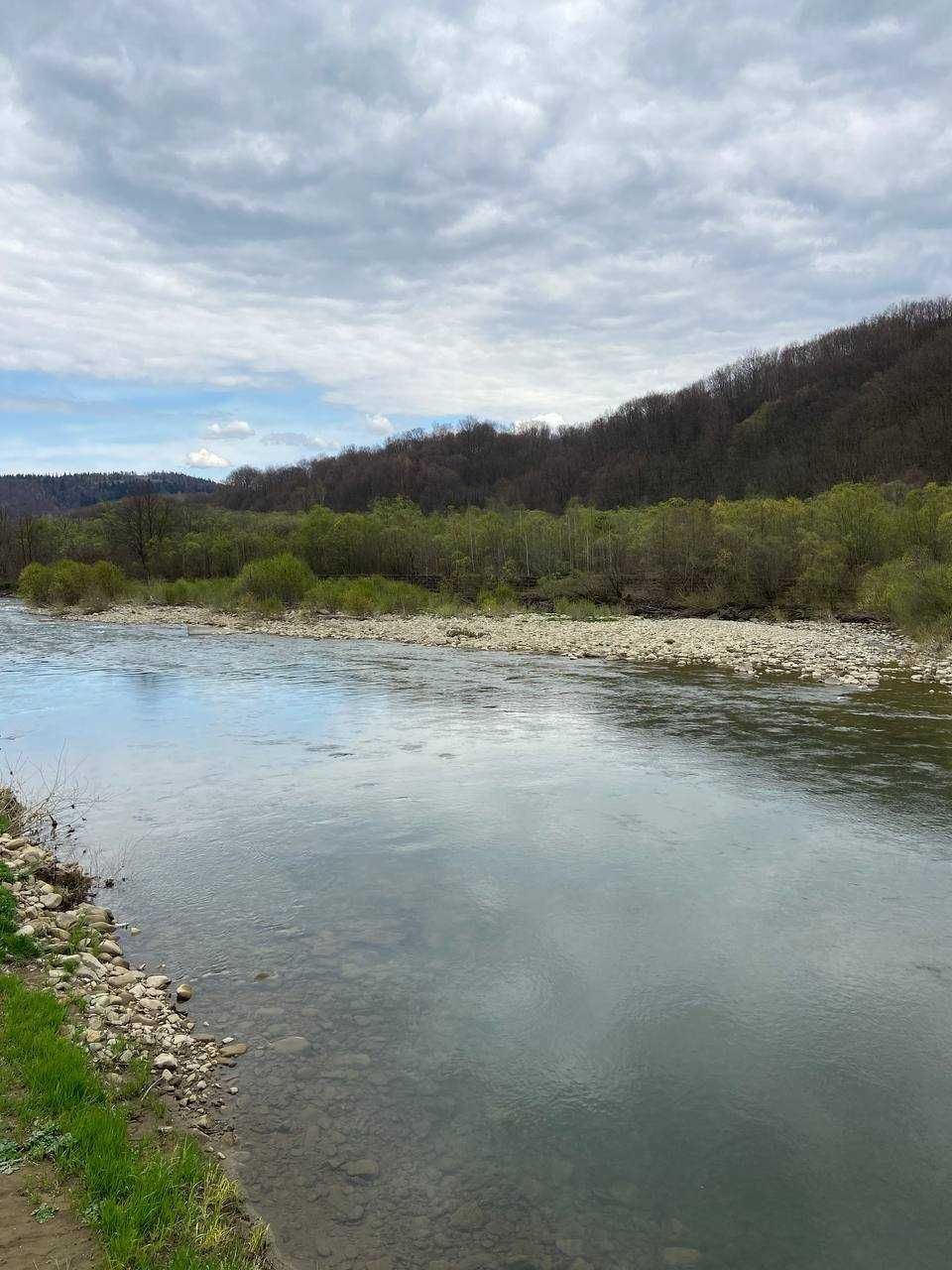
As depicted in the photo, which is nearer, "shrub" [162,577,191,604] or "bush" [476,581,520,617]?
"bush" [476,581,520,617]

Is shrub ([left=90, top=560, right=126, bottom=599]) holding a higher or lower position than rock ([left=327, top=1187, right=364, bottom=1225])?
higher

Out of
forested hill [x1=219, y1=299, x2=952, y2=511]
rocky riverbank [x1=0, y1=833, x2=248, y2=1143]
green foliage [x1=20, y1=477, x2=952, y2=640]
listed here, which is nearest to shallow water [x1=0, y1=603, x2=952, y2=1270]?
rocky riverbank [x1=0, y1=833, x2=248, y2=1143]

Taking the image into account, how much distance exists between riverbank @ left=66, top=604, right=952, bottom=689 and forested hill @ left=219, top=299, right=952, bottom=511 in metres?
52.3

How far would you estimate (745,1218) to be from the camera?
151 inches

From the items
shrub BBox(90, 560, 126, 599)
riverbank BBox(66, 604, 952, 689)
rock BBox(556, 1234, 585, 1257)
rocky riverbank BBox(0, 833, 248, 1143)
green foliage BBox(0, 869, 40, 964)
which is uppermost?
shrub BBox(90, 560, 126, 599)

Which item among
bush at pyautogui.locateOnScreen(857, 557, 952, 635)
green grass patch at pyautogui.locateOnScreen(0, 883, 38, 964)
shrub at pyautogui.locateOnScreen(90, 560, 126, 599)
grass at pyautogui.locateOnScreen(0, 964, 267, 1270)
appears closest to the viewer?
grass at pyautogui.locateOnScreen(0, 964, 267, 1270)

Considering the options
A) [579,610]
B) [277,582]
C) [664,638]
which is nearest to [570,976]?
[664,638]

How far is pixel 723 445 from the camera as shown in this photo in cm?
10356

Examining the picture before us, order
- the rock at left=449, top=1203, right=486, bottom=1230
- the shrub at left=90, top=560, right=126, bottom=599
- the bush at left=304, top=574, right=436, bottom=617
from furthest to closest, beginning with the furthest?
the shrub at left=90, top=560, right=126, bottom=599
the bush at left=304, top=574, right=436, bottom=617
the rock at left=449, top=1203, right=486, bottom=1230

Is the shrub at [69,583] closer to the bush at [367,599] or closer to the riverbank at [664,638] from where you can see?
the riverbank at [664,638]

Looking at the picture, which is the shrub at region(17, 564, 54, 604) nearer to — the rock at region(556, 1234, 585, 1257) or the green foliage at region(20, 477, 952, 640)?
the green foliage at region(20, 477, 952, 640)

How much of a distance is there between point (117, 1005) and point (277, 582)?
39761 mm

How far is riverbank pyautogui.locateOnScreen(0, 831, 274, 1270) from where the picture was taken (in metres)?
3.27

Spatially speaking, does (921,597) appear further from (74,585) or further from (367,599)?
(74,585)
